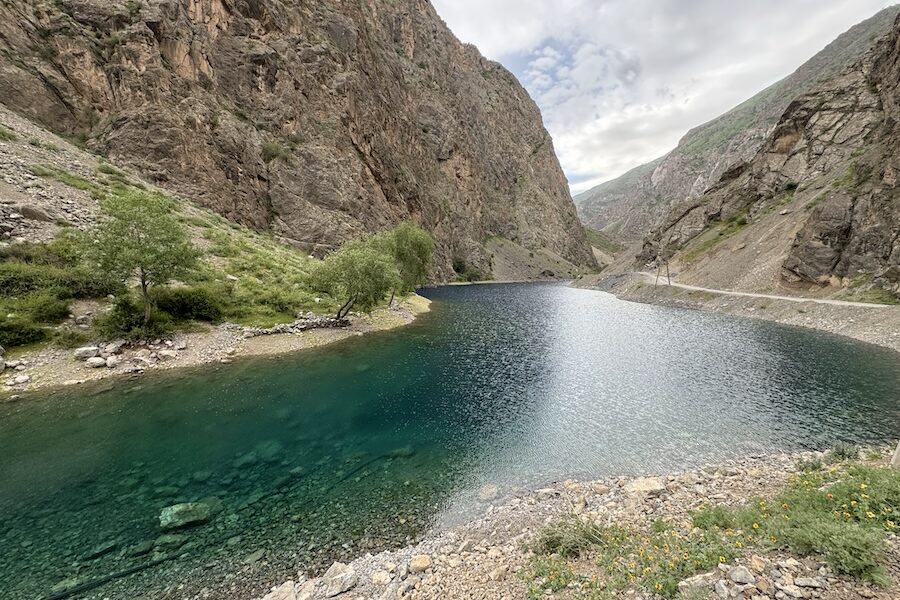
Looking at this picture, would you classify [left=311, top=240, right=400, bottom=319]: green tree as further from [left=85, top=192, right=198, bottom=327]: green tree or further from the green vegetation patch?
the green vegetation patch

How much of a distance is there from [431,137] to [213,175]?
395ft

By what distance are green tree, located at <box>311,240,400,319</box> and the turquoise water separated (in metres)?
8.11

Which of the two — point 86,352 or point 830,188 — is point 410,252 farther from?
point 830,188

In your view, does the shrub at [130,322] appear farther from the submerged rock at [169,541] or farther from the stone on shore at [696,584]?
the stone on shore at [696,584]

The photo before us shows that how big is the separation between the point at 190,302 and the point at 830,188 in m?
100


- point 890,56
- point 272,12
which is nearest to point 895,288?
point 890,56

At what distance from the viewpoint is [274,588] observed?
10289 mm

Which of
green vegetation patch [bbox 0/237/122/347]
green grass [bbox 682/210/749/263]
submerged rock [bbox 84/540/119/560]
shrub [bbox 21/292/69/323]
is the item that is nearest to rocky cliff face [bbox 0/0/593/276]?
green vegetation patch [bbox 0/237/122/347]

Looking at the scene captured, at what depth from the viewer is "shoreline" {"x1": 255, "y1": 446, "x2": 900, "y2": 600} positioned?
25.9 feet

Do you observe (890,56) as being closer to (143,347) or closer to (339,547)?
(339,547)

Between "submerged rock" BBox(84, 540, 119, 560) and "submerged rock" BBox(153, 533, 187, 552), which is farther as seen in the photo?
"submerged rock" BBox(153, 533, 187, 552)

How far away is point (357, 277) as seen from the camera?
41.6 m

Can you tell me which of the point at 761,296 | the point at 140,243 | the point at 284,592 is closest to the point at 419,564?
the point at 284,592

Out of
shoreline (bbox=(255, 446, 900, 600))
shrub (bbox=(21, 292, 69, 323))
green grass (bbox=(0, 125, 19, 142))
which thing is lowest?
shoreline (bbox=(255, 446, 900, 600))
